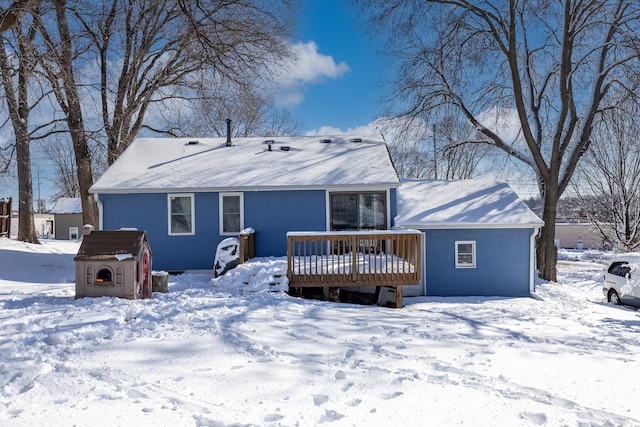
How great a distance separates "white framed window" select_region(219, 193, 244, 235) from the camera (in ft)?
39.0

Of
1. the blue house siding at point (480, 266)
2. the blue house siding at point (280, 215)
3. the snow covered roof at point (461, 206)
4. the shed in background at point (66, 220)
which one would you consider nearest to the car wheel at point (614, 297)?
the blue house siding at point (480, 266)

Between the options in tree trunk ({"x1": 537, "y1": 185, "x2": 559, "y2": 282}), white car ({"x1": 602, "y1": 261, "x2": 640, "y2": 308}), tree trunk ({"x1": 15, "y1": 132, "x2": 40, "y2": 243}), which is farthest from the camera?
tree trunk ({"x1": 15, "y1": 132, "x2": 40, "y2": 243})

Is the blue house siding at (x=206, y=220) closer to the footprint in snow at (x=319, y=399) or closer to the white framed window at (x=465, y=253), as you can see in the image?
the white framed window at (x=465, y=253)

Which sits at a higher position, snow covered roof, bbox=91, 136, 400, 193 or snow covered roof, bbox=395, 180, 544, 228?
snow covered roof, bbox=91, 136, 400, 193

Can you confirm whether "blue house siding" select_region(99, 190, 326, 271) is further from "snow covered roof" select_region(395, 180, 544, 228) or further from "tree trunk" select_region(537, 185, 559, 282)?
"tree trunk" select_region(537, 185, 559, 282)

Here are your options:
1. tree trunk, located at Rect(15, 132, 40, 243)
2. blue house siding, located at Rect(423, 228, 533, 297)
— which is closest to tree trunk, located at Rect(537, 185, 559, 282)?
blue house siding, located at Rect(423, 228, 533, 297)

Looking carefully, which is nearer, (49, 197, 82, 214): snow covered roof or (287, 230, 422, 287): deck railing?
(287, 230, 422, 287): deck railing

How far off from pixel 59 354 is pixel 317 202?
8.23 m

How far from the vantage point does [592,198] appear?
20.2 m

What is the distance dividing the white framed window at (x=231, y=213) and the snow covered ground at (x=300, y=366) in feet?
15.8

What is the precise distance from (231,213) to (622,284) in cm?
1076

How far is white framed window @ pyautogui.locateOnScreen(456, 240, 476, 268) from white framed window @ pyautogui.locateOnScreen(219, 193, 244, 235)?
6.16m

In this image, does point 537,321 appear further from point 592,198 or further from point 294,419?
point 592,198

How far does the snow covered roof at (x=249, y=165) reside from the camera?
1173 cm
